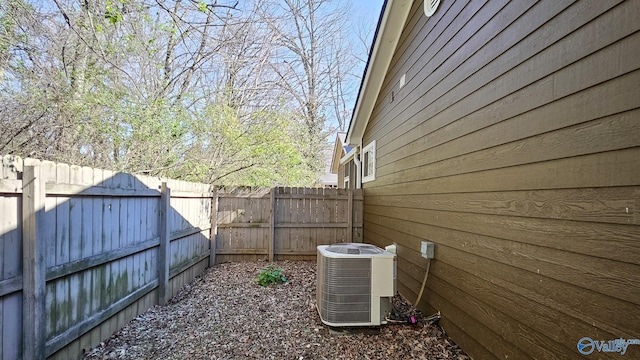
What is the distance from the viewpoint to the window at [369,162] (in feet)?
20.8

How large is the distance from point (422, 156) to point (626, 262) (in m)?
2.49

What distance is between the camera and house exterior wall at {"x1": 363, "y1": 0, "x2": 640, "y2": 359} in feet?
4.75

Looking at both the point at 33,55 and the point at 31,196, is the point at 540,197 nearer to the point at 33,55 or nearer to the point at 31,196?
the point at 31,196

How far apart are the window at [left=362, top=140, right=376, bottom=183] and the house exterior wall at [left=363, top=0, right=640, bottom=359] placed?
259cm

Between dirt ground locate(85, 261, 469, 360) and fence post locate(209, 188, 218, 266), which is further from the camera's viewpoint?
fence post locate(209, 188, 218, 266)

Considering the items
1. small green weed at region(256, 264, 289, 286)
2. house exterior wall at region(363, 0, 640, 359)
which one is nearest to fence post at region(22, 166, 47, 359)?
small green weed at region(256, 264, 289, 286)

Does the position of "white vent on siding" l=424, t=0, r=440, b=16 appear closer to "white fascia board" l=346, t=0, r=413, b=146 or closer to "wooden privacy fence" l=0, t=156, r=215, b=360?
"white fascia board" l=346, t=0, r=413, b=146

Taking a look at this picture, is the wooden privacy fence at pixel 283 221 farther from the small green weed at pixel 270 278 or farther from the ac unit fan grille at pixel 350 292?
the ac unit fan grille at pixel 350 292

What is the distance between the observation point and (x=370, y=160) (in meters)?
6.90

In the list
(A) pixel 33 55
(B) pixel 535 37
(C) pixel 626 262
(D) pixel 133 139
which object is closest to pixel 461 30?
(B) pixel 535 37

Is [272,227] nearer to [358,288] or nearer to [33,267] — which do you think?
[358,288]

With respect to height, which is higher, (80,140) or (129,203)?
(80,140)

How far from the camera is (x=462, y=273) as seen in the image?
2777mm

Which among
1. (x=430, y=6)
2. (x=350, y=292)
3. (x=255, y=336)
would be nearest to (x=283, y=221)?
(x=255, y=336)
